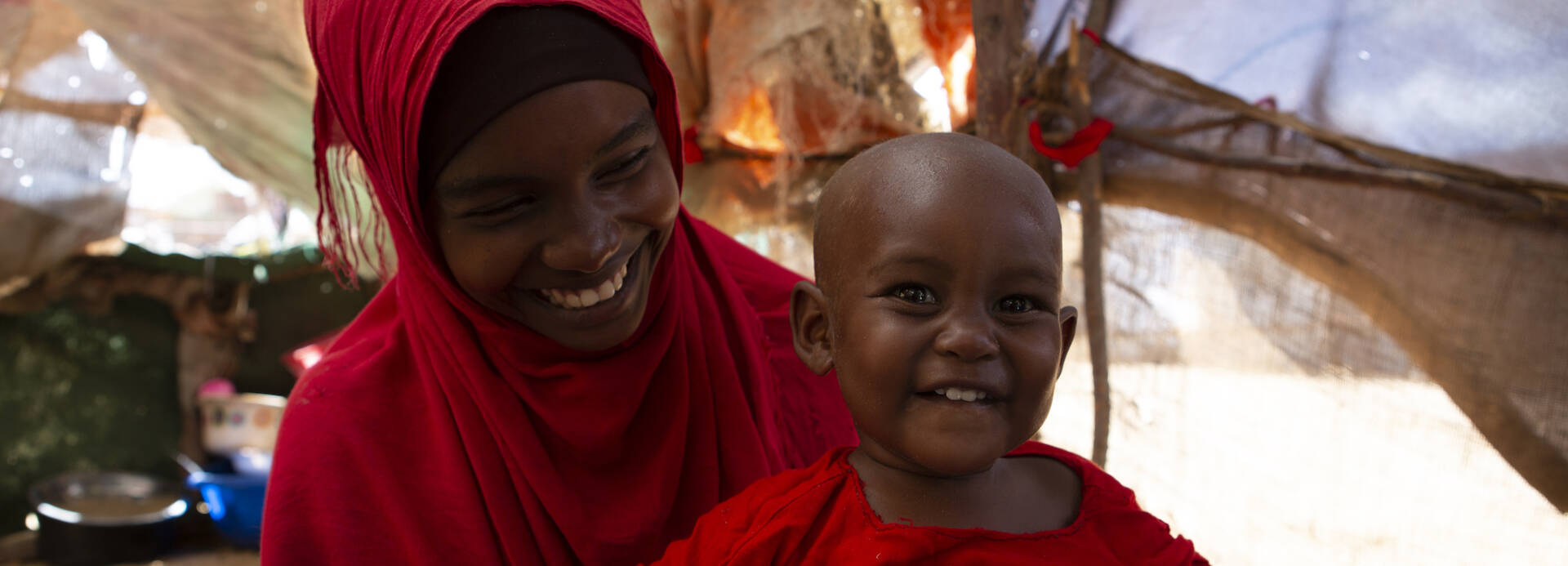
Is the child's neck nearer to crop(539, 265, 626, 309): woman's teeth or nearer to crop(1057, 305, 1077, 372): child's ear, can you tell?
crop(1057, 305, 1077, 372): child's ear

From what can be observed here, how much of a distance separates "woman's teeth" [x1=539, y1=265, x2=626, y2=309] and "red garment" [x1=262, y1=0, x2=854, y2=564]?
3.8 inches

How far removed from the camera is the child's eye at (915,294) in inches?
38.8

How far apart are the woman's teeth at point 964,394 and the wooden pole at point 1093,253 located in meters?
1.49

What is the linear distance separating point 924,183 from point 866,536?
13.9 inches

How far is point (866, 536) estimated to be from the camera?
0.98 m

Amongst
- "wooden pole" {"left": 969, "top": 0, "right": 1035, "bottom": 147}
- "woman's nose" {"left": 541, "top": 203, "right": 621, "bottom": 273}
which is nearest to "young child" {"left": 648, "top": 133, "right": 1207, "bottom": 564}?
"woman's nose" {"left": 541, "top": 203, "right": 621, "bottom": 273}

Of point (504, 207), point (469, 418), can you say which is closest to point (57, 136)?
point (469, 418)

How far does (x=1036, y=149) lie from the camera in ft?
7.80

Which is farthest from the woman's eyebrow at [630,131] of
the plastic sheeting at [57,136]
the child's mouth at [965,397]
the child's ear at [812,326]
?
the plastic sheeting at [57,136]

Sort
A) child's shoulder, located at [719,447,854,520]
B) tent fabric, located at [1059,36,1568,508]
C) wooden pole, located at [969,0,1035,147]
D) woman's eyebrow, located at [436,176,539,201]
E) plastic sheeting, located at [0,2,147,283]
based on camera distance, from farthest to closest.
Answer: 1. plastic sheeting, located at [0,2,147,283]
2. wooden pole, located at [969,0,1035,147]
3. tent fabric, located at [1059,36,1568,508]
4. woman's eyebrow, located at [436,176,539,201]
5. child's shoulder, located at [719,447,854,520]

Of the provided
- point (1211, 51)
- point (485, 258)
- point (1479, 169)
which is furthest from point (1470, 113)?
point (485, 258)

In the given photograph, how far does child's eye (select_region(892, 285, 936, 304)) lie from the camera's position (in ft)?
3.24

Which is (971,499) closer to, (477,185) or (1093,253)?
(477,185)

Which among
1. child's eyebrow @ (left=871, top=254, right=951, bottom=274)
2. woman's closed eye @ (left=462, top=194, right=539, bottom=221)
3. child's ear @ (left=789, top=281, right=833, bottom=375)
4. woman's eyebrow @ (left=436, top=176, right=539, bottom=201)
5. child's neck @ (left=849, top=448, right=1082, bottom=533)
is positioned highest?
woman's eyebrow @ (left=436, top=176, right=539, bottom=201)
